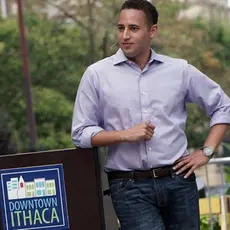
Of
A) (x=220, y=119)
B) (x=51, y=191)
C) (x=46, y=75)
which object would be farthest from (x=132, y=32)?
(x=46, y=75)

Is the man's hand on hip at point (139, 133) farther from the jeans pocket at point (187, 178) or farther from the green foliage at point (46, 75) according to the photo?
the green foliage at point (46, 75)

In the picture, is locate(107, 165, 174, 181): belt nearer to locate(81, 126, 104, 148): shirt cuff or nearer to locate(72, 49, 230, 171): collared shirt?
locate(72, 49, 230, 171): collared shirt

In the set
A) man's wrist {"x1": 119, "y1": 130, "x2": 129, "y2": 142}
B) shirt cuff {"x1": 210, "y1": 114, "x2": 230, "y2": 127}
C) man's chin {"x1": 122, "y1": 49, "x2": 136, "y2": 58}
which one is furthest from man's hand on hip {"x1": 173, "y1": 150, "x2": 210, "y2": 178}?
man's chin {"x1": 122, "y1": 49, "x2": 136, "y2": 58}

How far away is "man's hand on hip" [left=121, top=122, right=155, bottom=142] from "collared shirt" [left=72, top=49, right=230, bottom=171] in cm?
10

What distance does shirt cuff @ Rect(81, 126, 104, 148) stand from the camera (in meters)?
4.61

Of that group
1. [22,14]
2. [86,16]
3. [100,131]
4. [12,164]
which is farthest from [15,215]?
[22,14]

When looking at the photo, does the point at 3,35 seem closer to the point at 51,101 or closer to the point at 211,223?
the point at 51,101

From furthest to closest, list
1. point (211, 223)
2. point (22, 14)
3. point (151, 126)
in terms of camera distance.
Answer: point (22, 14) → point (211, 223) → point (151, 126)

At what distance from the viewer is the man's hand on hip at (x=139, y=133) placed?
4.49m

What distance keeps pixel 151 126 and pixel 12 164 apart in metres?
0.76

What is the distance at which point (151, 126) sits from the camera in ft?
14.8

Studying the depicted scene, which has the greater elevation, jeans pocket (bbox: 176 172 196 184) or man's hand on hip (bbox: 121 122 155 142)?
man's hand on hip (bbox: 121 122 155 142)

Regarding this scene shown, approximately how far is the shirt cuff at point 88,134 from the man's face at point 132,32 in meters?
0.43

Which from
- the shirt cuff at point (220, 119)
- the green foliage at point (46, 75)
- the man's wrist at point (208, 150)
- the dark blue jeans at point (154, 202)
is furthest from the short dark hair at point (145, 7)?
the green foliage at point (46, 75)
